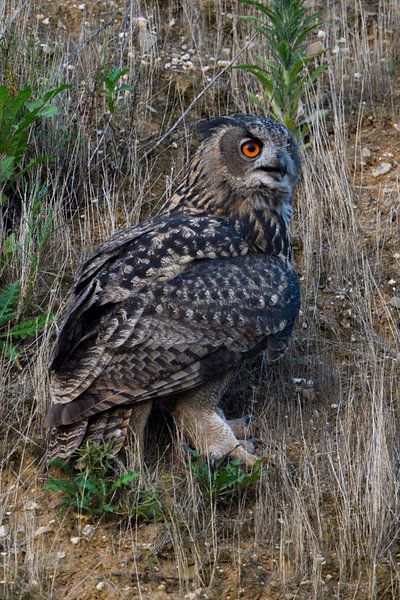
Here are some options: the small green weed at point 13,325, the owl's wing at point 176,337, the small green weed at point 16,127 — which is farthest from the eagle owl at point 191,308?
the small green weed at point 16,127

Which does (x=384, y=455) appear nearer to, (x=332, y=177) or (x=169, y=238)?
(x=169, y=238)

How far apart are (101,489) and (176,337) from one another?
0.82 m

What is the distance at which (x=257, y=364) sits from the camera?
6172 mm

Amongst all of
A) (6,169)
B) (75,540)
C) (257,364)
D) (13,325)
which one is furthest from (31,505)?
(6,169)

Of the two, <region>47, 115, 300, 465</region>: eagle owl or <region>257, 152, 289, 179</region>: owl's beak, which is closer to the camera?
<region>47, 115, 300, 465</region>: eagle owl

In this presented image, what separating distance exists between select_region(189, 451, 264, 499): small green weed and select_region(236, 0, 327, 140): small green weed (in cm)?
288

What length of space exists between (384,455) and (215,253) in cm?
134

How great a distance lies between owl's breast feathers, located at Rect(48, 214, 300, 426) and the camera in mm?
5285

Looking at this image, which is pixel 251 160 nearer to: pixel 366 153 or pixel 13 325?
pixel 13 325

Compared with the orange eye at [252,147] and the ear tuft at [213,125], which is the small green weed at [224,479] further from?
the ear tuft at [213,125]

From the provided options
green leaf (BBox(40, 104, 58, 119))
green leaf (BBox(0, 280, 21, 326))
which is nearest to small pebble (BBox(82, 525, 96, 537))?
green leaf (BBox(0, 280, 21, 326))

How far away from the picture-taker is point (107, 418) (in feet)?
17.4

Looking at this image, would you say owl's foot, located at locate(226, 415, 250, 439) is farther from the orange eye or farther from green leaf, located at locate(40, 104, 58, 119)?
green leaf, located at locate(40, 104, 58, 119)

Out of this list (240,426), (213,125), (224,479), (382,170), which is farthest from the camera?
(382,170)
